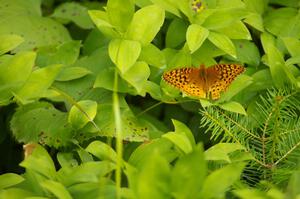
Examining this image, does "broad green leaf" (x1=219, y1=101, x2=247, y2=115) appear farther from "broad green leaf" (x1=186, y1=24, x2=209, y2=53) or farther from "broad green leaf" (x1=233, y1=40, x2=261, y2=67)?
"broad green leaf" (x1=233, y1=40, x2=261, y2=67)

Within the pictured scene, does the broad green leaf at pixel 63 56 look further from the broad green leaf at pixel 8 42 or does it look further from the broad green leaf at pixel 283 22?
the broad green leaf at pixel 283 22

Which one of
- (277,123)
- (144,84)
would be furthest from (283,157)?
(144,84)

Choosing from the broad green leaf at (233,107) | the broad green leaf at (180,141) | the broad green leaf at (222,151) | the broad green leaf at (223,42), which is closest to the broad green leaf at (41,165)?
the broad green leaf at (180,141)

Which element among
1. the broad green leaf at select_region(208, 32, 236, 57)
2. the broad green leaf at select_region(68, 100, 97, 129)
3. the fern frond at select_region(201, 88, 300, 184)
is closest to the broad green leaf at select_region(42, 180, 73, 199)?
the broad green leaf at select_region(68, 100, 97, 129)

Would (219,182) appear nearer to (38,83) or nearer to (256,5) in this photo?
(38,83)

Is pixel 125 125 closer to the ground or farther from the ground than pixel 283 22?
closer to the ground

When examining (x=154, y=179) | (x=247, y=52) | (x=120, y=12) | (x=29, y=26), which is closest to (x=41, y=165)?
(x=154, y=179)
